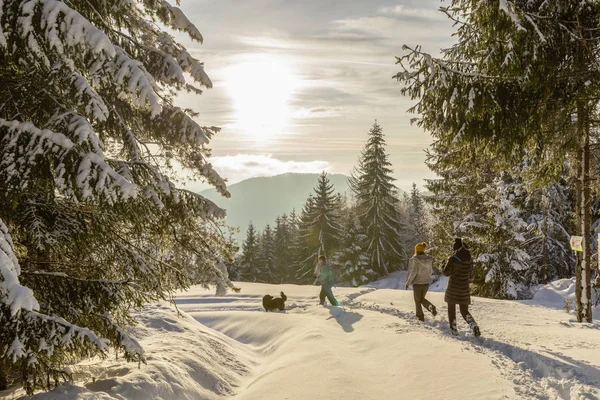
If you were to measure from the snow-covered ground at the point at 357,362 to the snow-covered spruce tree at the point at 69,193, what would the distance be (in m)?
1.03

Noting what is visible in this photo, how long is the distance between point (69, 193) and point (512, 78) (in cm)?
777

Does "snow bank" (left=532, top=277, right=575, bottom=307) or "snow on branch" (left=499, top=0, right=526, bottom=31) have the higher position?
"snow on branch" (left=499, top=0, right=526, bottom=31)

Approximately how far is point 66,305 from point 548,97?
8992 mm

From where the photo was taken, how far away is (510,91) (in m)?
7.65

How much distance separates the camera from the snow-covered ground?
15.6 feet

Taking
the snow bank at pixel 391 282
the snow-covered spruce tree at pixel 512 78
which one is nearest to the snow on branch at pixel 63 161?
the snow-covered spruce tree at pixel 512 78

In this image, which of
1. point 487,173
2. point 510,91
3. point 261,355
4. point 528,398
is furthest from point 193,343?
point 487,173

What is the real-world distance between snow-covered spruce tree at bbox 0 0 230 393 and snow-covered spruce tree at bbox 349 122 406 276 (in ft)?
113

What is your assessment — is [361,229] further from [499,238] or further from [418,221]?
[499,238]

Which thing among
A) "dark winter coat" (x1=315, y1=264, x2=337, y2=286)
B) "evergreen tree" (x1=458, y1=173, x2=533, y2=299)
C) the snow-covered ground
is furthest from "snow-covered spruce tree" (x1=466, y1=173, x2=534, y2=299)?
"dark winter coat" (x1=315, y1=264, x2=337, y2=286)

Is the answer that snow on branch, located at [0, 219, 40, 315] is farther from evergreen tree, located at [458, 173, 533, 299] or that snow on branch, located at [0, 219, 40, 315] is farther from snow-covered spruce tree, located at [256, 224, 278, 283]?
snow-covered spruce tree, located at [256, 224, 278, 283]

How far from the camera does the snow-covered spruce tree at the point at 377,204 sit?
130 ft

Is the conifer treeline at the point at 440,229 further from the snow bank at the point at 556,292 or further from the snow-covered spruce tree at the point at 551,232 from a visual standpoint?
the snow bank at the point at 556,292

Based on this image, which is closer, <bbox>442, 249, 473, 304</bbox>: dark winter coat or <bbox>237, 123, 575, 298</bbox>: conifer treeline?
<bbox>442, 249, 473, 304</bbox>: dark winter coat
